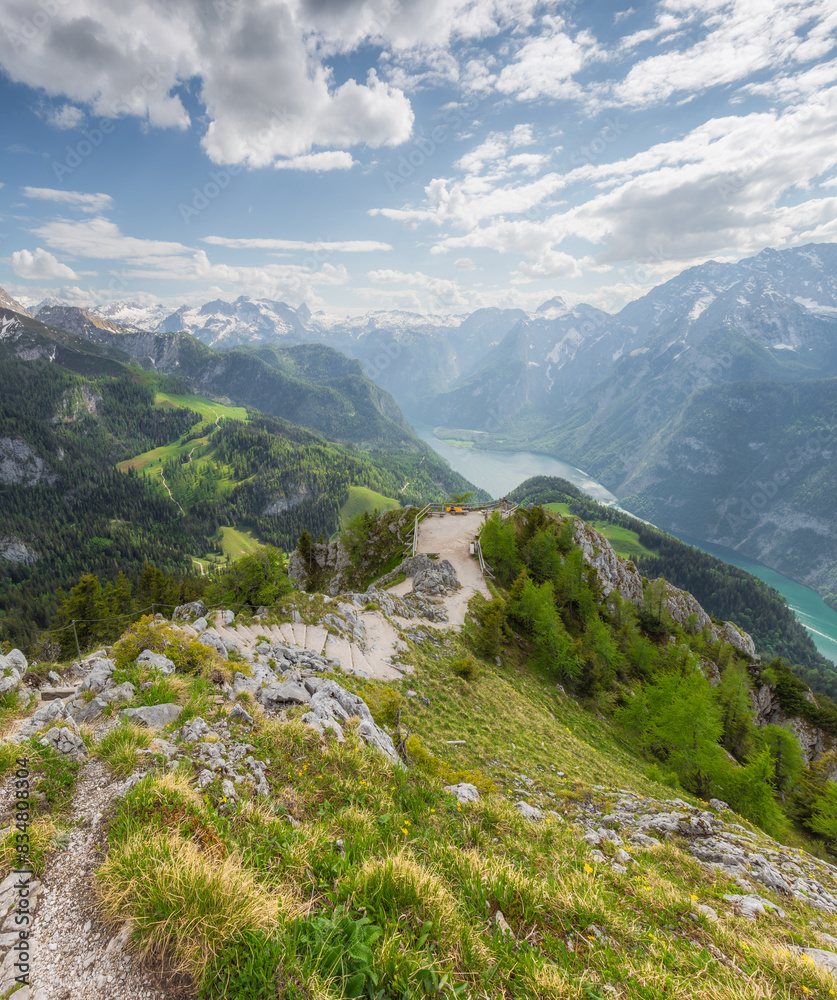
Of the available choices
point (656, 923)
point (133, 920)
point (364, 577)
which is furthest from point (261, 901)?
point (364, 577)

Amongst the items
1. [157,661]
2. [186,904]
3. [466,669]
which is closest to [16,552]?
[466,669]

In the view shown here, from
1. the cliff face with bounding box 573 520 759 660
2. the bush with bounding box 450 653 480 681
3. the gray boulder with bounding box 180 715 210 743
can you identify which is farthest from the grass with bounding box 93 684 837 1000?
the cliff face with bounding box 573 520 759 660

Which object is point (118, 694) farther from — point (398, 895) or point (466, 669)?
point (466, 669)

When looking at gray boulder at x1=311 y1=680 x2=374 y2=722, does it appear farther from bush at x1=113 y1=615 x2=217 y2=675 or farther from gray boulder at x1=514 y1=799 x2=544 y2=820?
gray boulder at x1=514 y1=799 x2=544 y2=820

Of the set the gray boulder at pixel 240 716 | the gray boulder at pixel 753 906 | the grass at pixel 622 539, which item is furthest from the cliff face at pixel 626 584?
the grass at pixel 622 539

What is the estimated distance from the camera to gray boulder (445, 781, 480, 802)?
9051 millimetres

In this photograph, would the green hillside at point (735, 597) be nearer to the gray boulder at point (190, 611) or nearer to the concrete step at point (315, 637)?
the concrete step at point (315, 637)

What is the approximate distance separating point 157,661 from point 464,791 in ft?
30.4

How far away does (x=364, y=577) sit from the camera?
47.2 meters

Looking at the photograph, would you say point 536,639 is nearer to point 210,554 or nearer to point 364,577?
point 364,577

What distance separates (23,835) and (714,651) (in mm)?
70016

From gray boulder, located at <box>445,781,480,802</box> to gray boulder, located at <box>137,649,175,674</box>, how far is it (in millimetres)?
8230

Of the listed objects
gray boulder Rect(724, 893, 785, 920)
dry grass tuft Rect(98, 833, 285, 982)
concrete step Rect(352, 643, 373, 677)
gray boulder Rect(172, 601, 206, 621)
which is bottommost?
concrete step Rect(352, 643, 373, 677)

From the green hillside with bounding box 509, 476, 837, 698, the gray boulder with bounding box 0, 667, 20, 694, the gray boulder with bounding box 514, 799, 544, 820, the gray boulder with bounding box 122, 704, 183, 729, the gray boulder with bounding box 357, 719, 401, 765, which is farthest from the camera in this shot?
the green hillside with bounding box 509, 476, 837, 698
